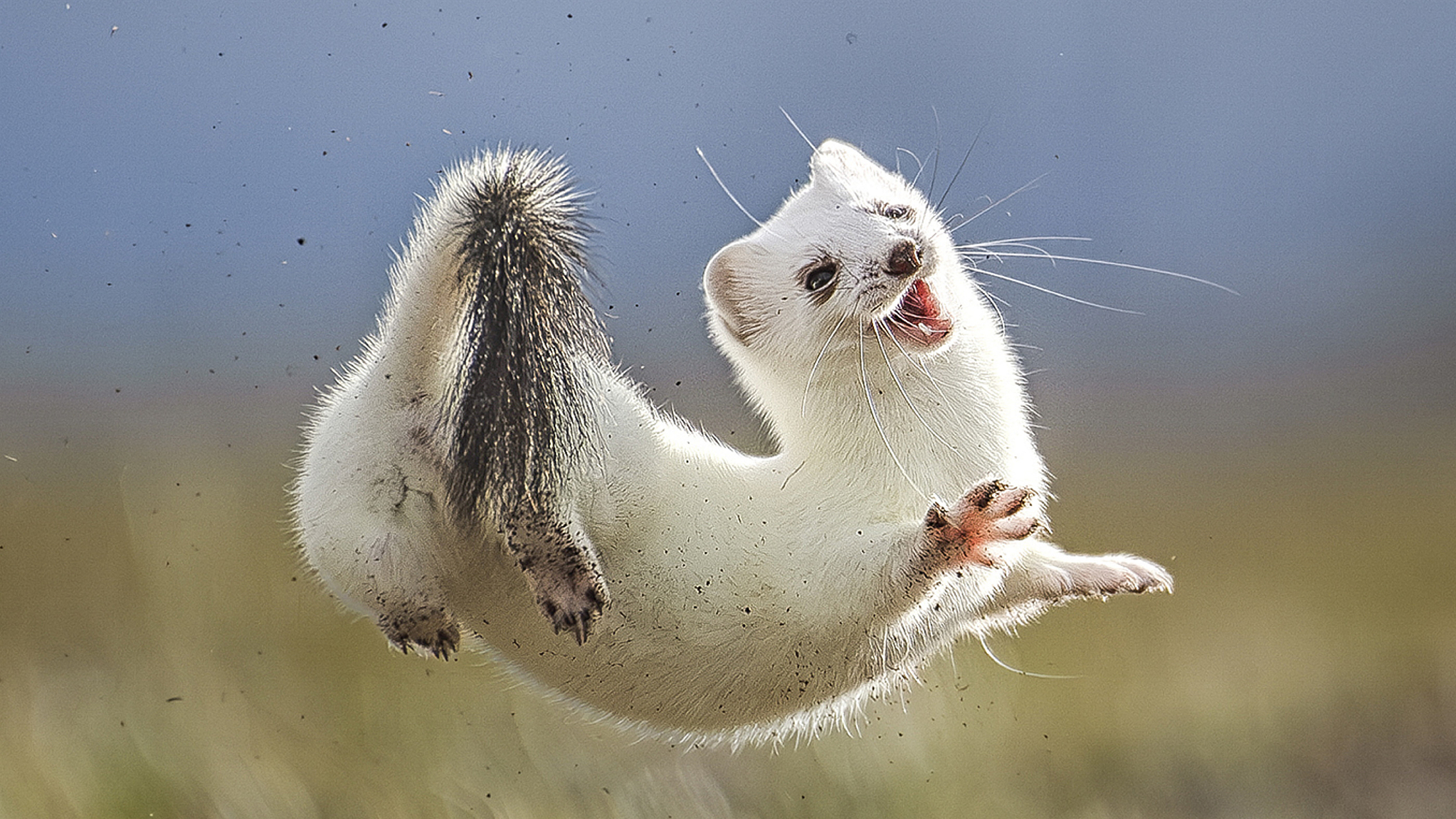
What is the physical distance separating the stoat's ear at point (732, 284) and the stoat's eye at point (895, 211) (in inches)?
5.8

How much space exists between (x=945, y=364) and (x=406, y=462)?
601mm

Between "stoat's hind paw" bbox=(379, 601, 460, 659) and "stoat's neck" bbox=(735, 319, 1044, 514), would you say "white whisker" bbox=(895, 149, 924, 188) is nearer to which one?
"stoat's neck" bbox=(735, 319, 1044, 514)

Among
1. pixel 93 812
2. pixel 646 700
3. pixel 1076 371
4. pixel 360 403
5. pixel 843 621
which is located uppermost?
pixel 1076 371

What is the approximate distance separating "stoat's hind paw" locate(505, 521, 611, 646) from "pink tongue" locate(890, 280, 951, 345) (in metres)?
0.40

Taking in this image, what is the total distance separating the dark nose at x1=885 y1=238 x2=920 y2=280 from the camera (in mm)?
953

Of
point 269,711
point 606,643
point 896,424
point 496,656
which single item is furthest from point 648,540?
point 269,711

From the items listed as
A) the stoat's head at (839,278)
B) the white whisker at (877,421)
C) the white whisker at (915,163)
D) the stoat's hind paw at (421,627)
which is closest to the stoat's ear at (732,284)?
the stoat's head at (839,278)

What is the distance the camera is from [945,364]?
1135 mm

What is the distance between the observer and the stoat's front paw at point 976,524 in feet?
2.88

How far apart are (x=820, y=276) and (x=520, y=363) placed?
327mm

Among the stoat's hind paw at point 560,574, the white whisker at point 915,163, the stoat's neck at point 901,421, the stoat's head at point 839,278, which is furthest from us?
the white whisker at point 915,163

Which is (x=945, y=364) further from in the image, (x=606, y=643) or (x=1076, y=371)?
(x=606, y=643)

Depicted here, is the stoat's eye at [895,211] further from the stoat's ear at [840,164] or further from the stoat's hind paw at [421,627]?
the stoat's hind paw at [421,627]

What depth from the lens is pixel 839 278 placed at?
99 centimetres
